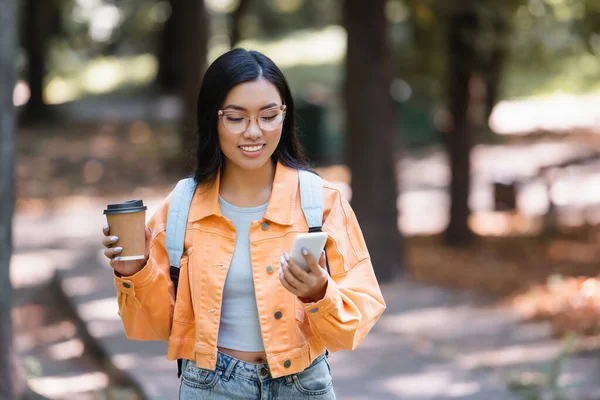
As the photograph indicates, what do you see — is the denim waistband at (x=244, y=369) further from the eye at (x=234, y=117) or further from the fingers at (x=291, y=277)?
the eye at (x=234, y=117)

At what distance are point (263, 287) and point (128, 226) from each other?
454 millimetres

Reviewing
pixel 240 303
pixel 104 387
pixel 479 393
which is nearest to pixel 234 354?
pixel 240 303

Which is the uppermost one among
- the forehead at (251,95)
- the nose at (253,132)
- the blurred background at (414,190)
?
the forehead at (251,95)

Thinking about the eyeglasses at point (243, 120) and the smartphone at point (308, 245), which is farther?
the eyeglasses at point (243, 120)

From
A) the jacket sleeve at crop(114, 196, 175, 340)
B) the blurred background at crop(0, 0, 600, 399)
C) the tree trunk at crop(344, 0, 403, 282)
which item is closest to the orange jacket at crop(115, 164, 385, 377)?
the jacket sleeve at crop(114, 196, 175, 340)

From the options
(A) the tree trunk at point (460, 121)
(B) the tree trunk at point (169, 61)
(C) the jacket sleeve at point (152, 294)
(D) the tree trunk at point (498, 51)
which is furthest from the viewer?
(B) the tree trunk at point (169, 61)

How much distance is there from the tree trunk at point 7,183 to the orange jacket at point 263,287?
2875 mm

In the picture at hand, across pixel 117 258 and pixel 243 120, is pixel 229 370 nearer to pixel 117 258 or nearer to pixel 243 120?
pixel 117 258

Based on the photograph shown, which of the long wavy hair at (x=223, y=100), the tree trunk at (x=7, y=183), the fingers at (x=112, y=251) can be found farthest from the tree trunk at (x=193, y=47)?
the fingers at (x=112, y=251)

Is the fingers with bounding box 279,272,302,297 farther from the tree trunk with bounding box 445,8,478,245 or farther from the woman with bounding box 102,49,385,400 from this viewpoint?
the tree trunk with bounding box 445,8,478,245

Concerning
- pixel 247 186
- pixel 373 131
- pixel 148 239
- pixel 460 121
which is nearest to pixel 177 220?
pixel 148 239

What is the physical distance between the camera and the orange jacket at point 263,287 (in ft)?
9.23

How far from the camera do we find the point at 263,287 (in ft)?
9.29

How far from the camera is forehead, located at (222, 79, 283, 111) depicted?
113 inches
